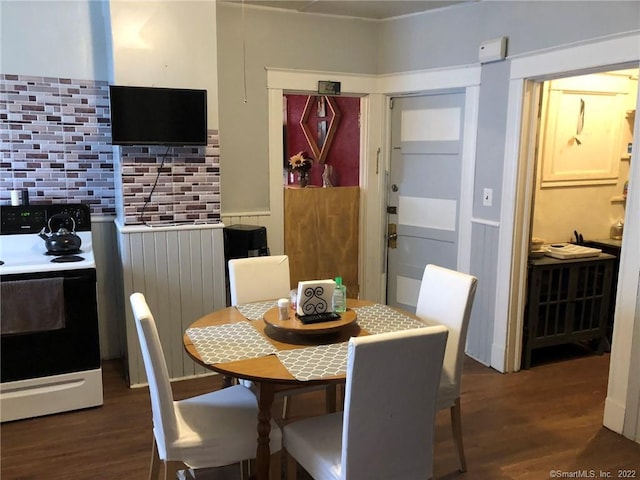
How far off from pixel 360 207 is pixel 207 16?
6.10 ft

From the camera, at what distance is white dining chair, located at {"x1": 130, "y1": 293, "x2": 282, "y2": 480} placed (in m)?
1.81

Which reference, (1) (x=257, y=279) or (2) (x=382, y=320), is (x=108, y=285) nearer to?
(1) (x=257, y=279)

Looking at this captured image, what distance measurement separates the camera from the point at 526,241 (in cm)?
339

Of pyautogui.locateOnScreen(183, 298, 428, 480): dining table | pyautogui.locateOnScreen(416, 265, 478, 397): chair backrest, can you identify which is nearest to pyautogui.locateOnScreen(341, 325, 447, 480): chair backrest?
pyautogui.locateOnScreen(183, 298, 428, 480): dining table

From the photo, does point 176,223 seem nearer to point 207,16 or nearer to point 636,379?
point 207,16

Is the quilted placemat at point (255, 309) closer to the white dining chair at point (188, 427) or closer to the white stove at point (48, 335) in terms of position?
the white dining chair at point (188, 427)

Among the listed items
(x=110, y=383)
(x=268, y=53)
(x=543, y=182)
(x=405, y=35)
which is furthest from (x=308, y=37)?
(x=110, y=383)

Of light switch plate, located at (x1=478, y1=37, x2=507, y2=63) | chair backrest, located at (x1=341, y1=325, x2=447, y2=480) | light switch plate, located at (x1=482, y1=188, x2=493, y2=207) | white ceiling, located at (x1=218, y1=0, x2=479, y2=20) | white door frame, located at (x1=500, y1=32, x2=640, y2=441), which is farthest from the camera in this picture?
white ceiling, located at (x1=218, y1=0, x2=479, y2=20)

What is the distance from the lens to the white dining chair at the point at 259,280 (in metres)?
2.73

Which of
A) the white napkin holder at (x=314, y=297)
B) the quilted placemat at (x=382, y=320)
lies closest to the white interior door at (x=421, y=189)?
the quilted placemat at (x=382, y=320)

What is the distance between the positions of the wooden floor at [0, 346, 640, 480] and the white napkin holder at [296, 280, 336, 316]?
807 mm

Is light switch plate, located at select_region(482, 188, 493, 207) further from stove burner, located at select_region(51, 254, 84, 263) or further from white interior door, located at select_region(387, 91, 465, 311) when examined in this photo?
stove burner, located at select_region(51, 254, 84, 263)

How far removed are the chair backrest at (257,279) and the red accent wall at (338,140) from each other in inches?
70.2

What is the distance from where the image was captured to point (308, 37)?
→ 3.89m
